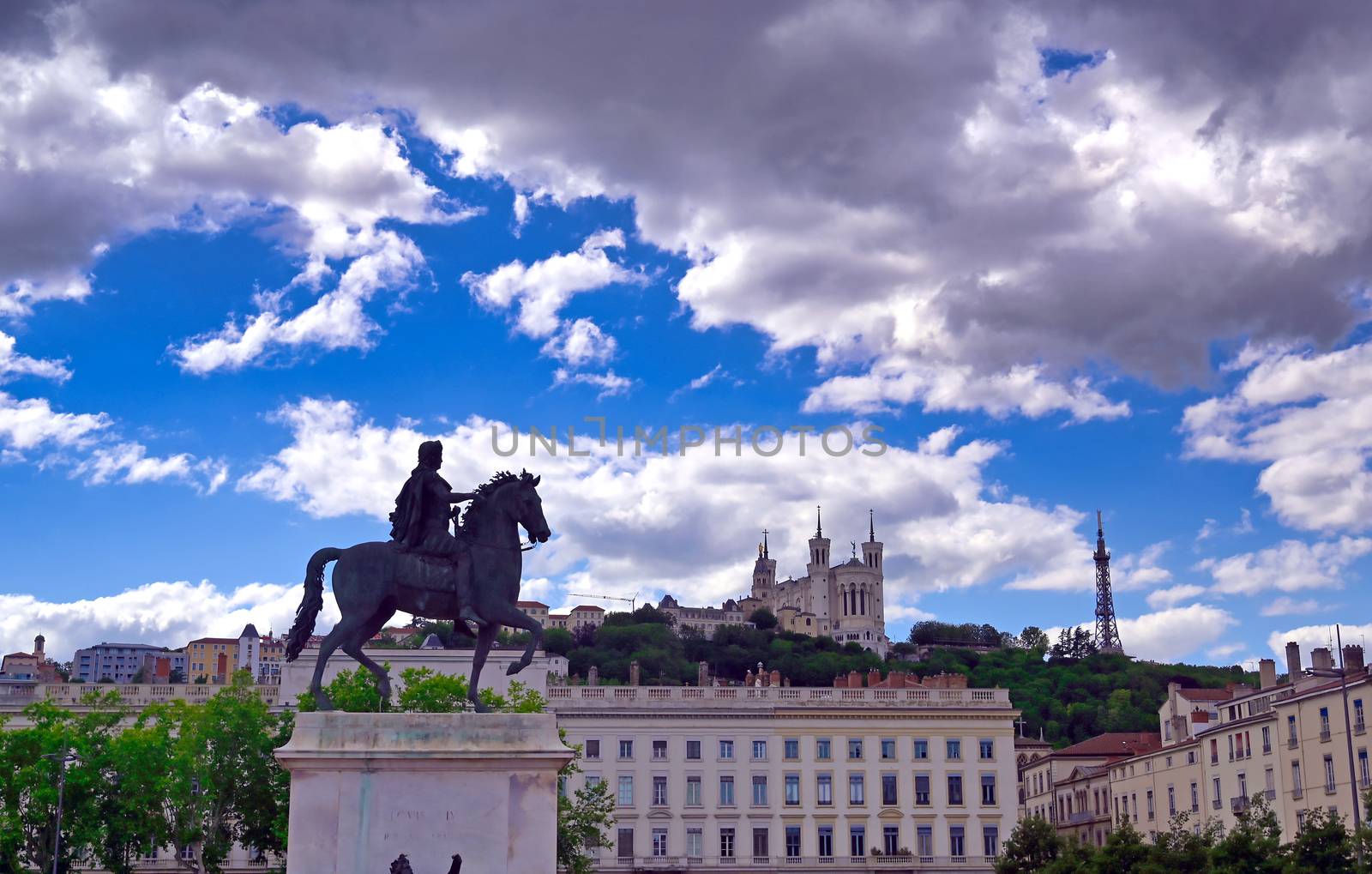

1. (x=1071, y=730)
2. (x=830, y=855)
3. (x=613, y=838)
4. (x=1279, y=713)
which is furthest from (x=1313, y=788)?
(x=1071, y=730)

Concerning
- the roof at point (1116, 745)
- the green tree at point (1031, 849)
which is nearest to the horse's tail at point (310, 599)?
the green tree at point (1031, 849)

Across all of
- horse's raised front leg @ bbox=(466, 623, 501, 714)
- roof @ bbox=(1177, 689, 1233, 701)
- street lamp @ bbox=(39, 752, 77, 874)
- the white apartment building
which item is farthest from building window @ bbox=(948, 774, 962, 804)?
horse's raised front leg @ bbox=(466, 623, 501, 714)

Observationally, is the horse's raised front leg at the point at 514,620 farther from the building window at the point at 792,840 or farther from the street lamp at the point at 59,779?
the building window at the point at 792,840

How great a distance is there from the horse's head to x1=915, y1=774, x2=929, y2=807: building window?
67.5 m

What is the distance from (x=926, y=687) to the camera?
9088 centimetres

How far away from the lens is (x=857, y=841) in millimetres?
85375

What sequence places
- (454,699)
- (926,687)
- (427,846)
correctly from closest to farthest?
(427,846), (454,699), (926,687)

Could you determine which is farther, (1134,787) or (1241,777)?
(1134,787)

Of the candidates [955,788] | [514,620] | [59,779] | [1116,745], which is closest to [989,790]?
[955,788]

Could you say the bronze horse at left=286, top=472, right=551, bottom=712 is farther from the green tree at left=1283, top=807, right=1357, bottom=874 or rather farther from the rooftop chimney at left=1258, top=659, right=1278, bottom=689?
the rooftop chimney at left=1258, top=659, right=1278, bottom=689

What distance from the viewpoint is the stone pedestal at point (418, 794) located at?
20719mm

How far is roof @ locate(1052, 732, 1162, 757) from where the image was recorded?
10581 centimetres

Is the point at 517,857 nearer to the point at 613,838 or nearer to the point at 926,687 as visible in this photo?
the point at 613,838

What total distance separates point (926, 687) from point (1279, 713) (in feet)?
74.0
